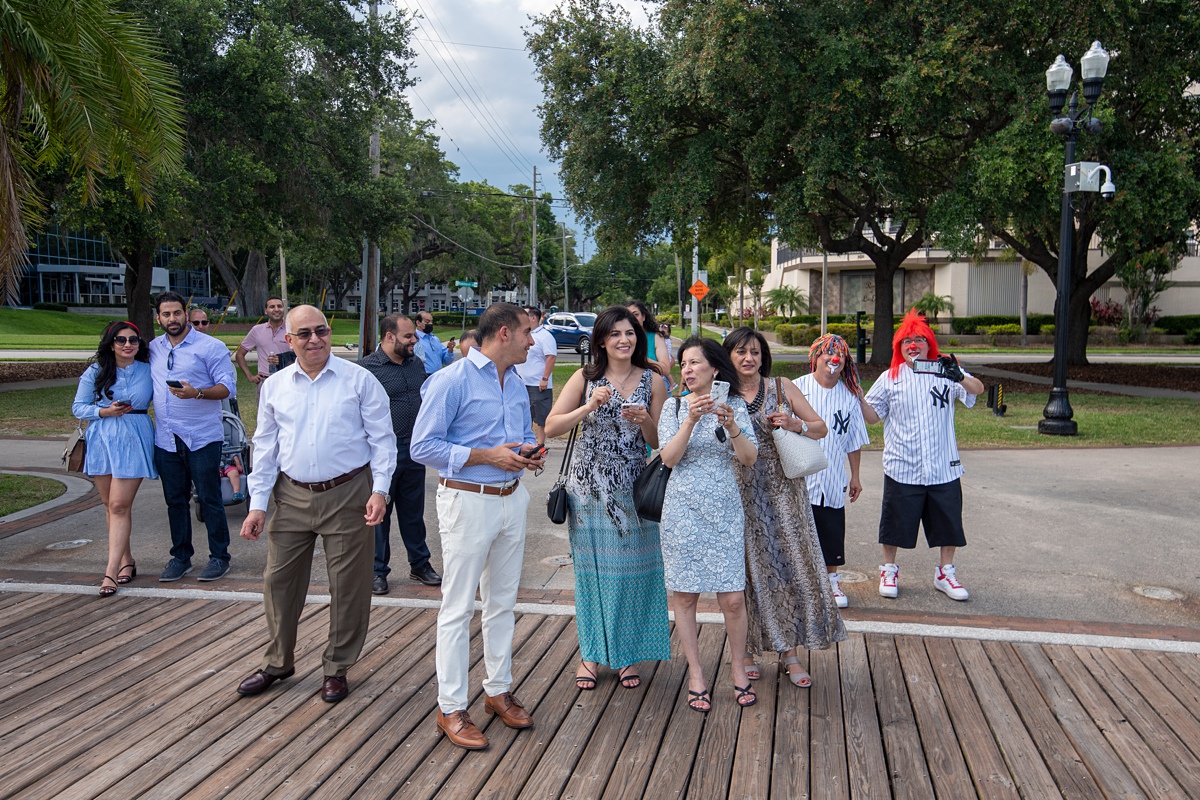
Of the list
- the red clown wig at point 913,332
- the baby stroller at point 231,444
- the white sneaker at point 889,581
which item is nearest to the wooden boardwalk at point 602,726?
the white sneaker at point 889,581

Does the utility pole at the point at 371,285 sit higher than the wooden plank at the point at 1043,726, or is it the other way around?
the utility pole at the point at 371,285

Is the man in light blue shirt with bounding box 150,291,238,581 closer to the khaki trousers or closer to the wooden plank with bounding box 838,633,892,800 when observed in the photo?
the khaki trousers

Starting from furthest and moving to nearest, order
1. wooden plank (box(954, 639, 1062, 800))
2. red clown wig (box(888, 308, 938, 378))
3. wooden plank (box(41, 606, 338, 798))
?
red clown wig (box(888, 308, 938, 378))
wooden plank (box(41, 606, 338, 798))
wooden plank (box(954, 639, 1062, 800))

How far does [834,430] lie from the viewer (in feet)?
17.8

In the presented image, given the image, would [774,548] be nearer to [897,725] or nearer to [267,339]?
[897,725]

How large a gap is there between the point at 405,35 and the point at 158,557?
19845 millimetres

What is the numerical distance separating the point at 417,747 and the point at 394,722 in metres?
0.29

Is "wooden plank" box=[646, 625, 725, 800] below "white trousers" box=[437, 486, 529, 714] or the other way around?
below

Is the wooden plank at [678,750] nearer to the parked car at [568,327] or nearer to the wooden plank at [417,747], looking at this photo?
the wooden plank at [417,747]

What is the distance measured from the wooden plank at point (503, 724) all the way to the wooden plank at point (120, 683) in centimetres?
152

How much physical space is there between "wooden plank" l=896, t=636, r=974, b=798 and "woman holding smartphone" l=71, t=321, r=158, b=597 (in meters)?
4.92

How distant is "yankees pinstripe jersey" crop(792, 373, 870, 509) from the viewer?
207 inches

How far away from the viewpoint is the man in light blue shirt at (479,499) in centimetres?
386

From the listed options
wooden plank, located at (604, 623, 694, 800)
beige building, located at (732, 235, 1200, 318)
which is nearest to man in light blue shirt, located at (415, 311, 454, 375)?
wooden plank, located at (604, 623, 694, 800)
